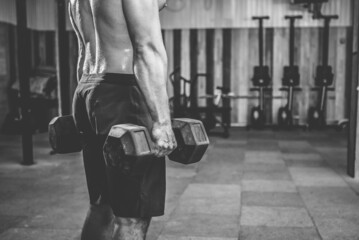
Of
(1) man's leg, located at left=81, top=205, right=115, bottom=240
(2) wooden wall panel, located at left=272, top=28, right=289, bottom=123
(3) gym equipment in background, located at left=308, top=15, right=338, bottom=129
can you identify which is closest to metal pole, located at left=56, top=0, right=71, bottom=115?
(1) man's leg, located at left=81, top=205, right=115, bottom=240

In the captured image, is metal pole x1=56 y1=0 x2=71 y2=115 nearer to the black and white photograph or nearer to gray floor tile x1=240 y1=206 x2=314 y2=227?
the black and white photograph

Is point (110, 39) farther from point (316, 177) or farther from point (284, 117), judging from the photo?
point (284, 117)

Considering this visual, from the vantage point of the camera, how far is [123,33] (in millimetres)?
1552

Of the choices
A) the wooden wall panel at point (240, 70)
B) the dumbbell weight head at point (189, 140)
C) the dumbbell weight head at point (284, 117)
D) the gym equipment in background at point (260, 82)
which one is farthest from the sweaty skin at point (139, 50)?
the wooden wall panel at point (240, 70)

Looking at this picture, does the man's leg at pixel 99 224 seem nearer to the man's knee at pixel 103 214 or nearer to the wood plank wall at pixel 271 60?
the man's knee at pixel 103 214

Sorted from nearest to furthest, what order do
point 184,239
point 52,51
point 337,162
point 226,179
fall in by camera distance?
1. point 184,239
2. point 226,179
3. point 337,162
4. point 52,51

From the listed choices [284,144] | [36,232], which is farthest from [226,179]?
[284,144]

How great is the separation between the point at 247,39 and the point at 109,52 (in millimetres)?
8658

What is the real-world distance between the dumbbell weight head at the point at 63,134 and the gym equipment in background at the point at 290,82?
7.68 meters

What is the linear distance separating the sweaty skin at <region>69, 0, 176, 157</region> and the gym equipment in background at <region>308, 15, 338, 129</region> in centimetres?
803

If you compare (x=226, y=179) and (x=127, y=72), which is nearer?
(x=127, y=72)

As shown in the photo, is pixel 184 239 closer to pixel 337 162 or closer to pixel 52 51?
pixel 337 162

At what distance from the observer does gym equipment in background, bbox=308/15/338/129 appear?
893 cm

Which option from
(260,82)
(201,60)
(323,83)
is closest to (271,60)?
(260,82)
